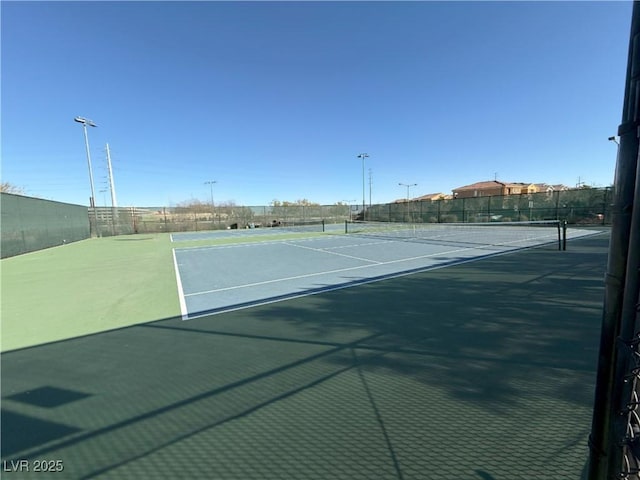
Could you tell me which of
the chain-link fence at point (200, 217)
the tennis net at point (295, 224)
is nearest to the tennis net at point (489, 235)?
the tennis net at point (295, 224)

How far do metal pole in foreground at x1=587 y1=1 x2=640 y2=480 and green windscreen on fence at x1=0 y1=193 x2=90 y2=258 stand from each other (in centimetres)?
2013

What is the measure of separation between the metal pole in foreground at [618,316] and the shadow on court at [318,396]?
3.35 ft

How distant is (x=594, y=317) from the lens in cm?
450

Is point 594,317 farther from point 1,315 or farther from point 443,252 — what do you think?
point 1,315

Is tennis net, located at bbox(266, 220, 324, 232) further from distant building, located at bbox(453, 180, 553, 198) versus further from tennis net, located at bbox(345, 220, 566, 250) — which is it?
distant building, located at bbox(453, 180, 553, 198)

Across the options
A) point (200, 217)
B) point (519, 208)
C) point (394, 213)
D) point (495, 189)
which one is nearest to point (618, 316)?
point (519, 208)

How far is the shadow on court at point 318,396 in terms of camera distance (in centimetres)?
210

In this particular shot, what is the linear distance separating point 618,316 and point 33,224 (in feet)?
77.2

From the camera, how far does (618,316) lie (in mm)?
1139

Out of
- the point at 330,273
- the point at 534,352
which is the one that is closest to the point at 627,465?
the point at 534,352

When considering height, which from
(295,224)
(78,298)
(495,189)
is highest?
(495,189)

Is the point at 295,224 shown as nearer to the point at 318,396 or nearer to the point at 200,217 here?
the point at 200,217

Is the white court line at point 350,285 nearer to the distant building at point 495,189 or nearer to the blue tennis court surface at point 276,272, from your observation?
the blue tennis court surface at point 276,272

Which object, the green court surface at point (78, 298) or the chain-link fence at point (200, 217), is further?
the chain-link fence at point (200, 217)
